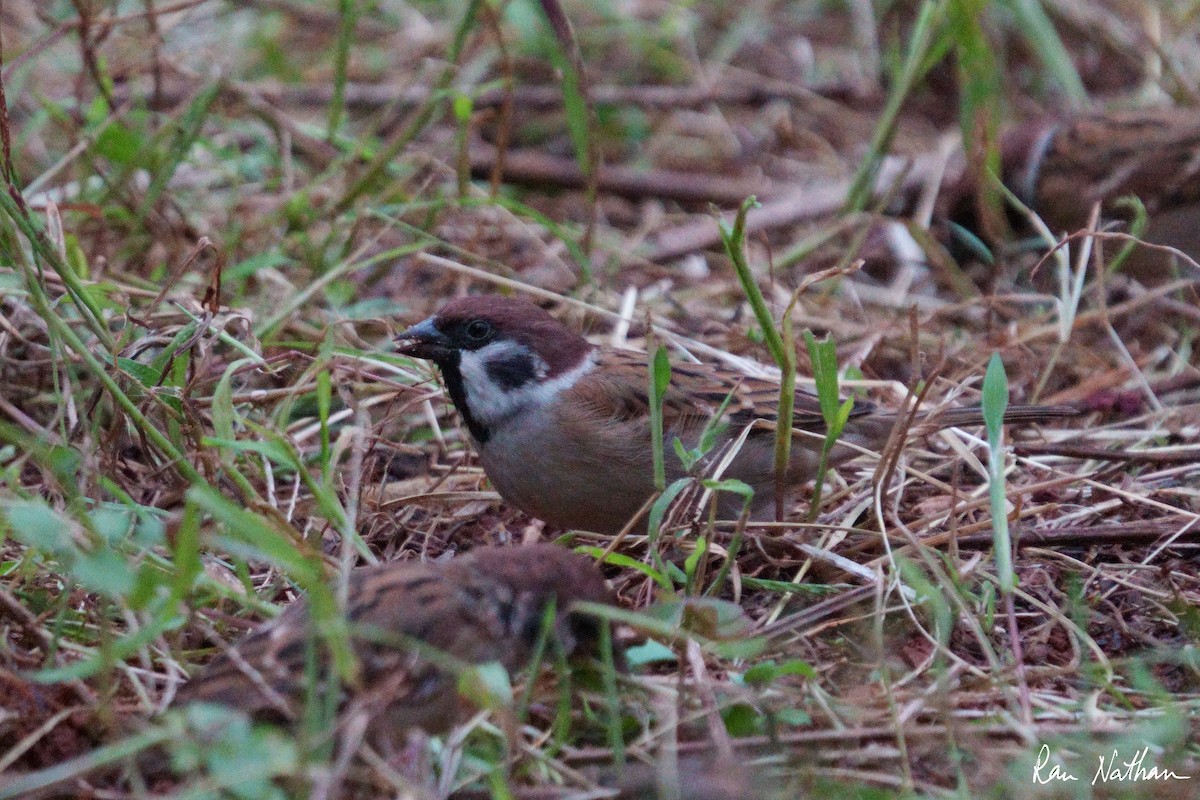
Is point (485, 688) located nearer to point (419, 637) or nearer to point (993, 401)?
point (419, 637)

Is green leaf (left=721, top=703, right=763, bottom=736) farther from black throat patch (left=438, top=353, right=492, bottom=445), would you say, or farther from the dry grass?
black throat patch (left=438, top=353, right=492, bottom=445)

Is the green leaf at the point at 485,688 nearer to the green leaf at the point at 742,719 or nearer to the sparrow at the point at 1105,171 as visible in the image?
the green leaf at the point at 742,719

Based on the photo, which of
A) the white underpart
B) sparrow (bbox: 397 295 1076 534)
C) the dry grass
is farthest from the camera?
the white underpart

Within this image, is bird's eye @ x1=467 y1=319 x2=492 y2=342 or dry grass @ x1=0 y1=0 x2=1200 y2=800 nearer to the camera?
dry grass @ x1=0 y1=0 x2=1200 y2=800

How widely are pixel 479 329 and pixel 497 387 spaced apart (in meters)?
0.16

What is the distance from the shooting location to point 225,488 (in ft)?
10.2

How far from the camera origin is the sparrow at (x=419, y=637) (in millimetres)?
1994

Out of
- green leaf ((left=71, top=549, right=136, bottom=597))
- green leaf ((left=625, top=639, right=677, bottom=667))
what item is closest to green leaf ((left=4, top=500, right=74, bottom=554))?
green leaf ((left=71, top=549, right=136, bottom=597))

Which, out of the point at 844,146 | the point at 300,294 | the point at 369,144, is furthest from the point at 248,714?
the point at 844,146

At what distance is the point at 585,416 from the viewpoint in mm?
3305

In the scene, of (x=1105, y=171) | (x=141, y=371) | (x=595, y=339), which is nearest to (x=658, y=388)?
(x=141, y=371)

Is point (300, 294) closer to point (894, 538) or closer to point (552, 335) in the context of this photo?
point (552, 335)

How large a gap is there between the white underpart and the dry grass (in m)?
0.19

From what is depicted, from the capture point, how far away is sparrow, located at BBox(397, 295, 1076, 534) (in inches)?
127
